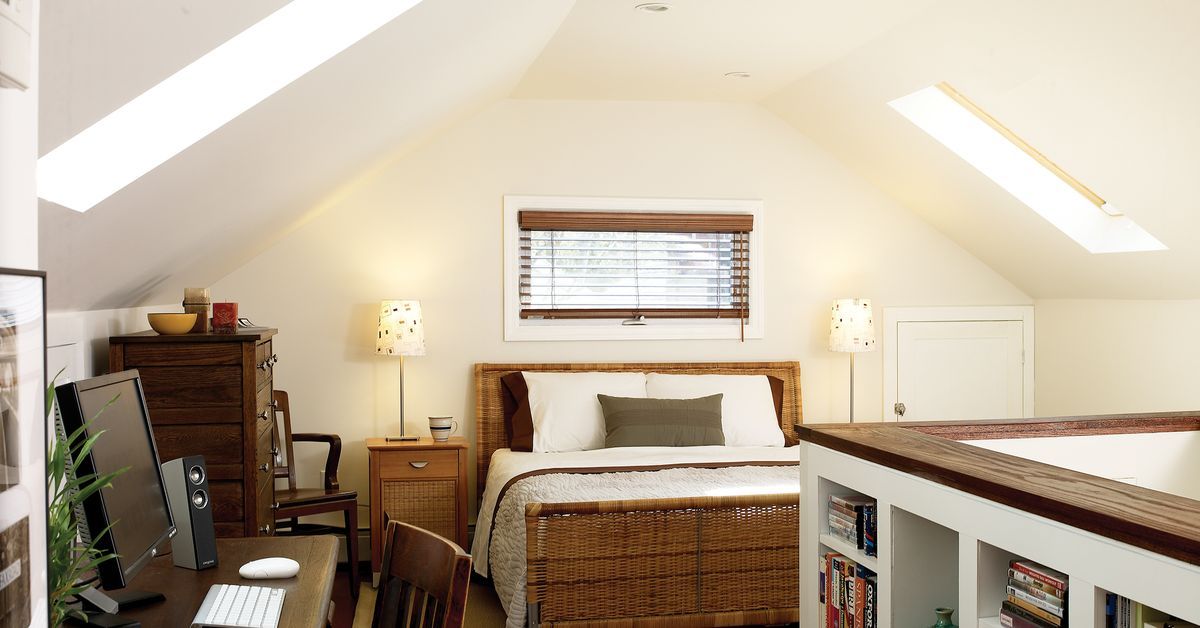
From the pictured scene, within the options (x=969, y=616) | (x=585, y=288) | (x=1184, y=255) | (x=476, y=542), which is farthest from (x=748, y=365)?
(x=969, y=616)

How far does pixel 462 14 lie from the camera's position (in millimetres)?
2789

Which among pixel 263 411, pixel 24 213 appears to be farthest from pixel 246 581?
pixel 263 411

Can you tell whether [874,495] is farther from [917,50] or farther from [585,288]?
[585,288]

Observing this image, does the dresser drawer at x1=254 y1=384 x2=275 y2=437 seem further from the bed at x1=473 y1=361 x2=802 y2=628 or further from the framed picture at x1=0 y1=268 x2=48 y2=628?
the framed picture at x1=0 y1=268 x2=48 y2=628

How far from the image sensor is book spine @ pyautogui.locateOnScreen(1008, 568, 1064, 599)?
5.89ft

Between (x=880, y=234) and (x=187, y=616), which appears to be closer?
(x=187, y=616)

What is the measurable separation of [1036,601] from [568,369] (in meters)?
3.47

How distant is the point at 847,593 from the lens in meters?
2.50

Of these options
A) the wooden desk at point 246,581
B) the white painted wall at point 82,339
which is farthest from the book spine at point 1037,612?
the white painted wall at point 82,339

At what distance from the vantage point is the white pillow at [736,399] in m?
5.00

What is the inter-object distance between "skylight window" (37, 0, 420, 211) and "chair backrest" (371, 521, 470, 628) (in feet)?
3.22

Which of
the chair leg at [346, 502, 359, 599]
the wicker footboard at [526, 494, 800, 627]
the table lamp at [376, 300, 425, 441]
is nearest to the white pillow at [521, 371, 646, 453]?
the table lamp at [376, 300, 425, 441]

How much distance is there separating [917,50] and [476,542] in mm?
2902

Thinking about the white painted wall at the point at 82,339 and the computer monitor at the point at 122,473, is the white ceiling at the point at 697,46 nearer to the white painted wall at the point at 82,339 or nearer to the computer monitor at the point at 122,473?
the white painted wall at the point at 82,339
